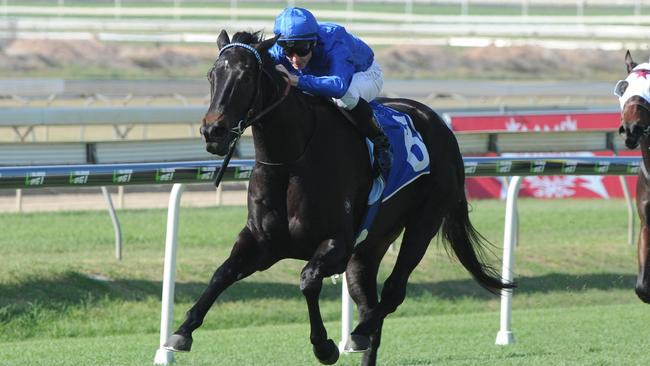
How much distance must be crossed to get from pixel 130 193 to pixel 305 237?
31.7 feet

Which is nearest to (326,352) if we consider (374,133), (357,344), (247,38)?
(357,344)

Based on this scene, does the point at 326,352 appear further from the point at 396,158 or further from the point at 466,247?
the point at 466,247

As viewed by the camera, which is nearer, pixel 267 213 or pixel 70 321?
pixel 267 213

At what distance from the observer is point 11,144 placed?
34.6ft

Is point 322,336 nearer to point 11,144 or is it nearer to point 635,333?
point 635,333

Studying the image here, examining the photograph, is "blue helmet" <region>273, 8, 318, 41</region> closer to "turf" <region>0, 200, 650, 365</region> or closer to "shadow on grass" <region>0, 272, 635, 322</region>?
"turf" <region>0, 200, 650, 365</region>

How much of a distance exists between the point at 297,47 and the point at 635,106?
2.09 metres

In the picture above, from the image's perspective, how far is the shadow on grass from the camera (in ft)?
28.6

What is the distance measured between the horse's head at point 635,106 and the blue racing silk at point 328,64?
159 cm

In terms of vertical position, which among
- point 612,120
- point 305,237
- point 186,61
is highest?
point 305,237

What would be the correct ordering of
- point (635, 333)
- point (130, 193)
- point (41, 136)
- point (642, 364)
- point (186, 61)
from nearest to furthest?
point (642, 364) < point (635, 333) < point (130, 193) < point (41, 136) < point (186, 61)

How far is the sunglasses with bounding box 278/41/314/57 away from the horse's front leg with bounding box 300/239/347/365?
0.85 meters

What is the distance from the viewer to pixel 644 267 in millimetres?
7445

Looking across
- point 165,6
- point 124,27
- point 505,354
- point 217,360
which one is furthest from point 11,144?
point 165,6
